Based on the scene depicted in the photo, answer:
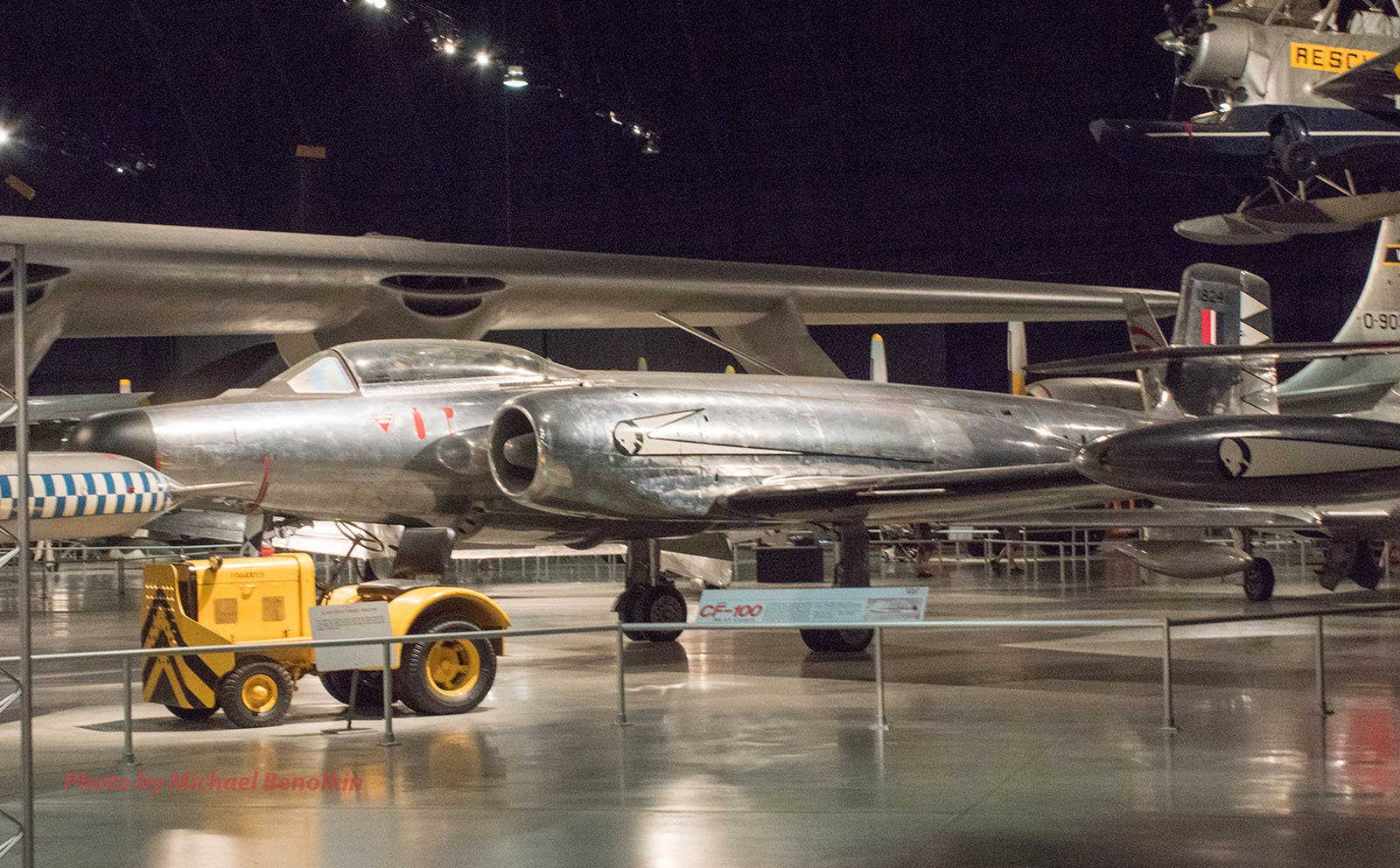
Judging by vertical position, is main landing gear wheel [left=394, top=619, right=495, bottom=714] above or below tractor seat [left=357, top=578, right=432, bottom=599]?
below

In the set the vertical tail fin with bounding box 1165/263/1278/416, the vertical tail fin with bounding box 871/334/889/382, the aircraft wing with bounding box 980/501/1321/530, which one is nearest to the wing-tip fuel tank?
the vertical tail fin with bounding box 1165/263/1278/416

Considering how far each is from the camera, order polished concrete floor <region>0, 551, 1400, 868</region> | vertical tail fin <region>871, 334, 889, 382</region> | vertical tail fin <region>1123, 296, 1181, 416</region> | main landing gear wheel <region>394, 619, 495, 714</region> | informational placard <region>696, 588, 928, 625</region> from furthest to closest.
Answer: vertical tail fin <region>871, 334, 889, 382</region> < vertical tail fin <region>1123, 296, 1181, 416</region> < main landing gear wheel <region>394, 619, 495, 714</region> < informational placard <region>696, 588, 928, 625</region> < polished concrete floor <region>0, 551, 1400, 868</region>

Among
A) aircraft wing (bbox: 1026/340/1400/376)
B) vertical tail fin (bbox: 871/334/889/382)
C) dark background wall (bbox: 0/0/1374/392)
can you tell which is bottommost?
aircraft wing (bbox: 1026/340/1400/376)

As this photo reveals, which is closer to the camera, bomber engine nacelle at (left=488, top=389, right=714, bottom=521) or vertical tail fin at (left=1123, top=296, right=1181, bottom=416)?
bomber engine nacelle at (left=488, top=389, right=714, bottom=521)

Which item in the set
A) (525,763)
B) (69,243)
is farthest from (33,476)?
(525,763)

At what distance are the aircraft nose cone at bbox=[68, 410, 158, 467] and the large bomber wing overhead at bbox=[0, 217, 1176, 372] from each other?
0.62m

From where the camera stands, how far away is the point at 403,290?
28.4 ft

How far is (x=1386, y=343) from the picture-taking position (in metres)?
6.45

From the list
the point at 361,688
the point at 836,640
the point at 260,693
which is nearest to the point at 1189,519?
the point at 836,640

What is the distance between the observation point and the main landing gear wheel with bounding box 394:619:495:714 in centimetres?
801

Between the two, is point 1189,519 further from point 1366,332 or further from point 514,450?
point 514,450

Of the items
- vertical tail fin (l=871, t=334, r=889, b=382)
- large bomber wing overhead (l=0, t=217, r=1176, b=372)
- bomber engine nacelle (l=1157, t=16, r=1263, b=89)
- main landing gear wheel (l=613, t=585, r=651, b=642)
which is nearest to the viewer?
large bomber wing overhead (l=0, t=217, r=1176, b=372)

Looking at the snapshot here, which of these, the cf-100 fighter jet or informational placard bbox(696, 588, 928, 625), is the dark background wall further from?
informational placard bbox(696, 588, 928, 625)

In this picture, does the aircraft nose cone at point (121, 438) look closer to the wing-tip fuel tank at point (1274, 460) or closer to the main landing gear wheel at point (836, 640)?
the main landing gear wheel at point (836, 640)
